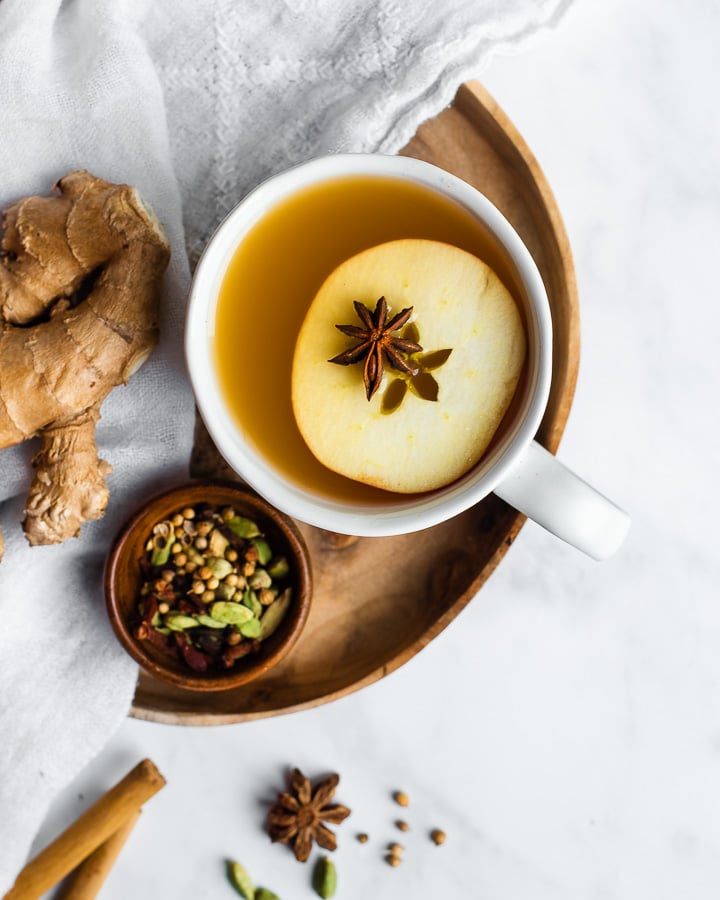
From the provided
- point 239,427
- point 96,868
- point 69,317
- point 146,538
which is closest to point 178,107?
point 69,317

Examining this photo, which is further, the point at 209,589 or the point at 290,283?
the point at 209,589

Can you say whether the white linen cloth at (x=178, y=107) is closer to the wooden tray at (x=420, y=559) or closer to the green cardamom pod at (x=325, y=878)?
the wooden tray at (x=420, y=559)

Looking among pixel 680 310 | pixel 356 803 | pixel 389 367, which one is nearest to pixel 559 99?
pixel 680 310

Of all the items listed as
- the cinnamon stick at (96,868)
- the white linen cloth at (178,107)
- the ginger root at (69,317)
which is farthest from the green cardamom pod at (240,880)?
the ginger root at (69,317)

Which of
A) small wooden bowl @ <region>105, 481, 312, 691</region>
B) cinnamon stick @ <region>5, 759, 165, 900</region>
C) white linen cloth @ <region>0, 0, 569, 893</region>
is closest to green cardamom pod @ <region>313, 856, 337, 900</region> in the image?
Result: cinnamon stick @ <region>5, 759, 165, 900</region>

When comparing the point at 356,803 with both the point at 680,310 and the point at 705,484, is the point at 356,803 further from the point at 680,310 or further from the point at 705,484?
the point at 680,310

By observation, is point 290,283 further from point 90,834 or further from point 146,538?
point 90,834
